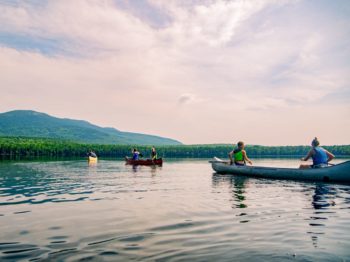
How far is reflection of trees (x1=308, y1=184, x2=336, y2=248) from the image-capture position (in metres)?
9.12

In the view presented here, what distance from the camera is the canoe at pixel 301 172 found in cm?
2161

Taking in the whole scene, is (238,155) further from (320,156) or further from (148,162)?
(148,162)

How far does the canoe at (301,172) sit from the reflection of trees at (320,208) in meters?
2.35

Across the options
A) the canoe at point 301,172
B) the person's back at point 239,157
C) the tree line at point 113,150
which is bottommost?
the canoe at point 301,172

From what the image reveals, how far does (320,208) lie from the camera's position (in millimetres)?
13234

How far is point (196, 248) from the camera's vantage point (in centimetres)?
761

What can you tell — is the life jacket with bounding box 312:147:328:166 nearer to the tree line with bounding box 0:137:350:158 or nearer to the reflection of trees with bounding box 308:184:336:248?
the reflection of trees with bounding box 308:184:336:248

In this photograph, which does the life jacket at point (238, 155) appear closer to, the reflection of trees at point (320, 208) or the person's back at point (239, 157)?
the person's back at point (239, 157)

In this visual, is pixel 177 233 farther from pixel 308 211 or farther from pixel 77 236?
pixel 308 211

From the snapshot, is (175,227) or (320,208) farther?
(320,208)

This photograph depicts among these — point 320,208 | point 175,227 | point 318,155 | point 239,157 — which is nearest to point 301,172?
point 318,155

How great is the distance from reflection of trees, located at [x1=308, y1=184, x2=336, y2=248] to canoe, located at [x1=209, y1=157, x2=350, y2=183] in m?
2.35

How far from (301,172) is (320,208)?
1149 centimetres

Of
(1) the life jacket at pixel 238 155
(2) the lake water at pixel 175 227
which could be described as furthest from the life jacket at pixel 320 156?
(1) the life jacket at pixel 238 155
